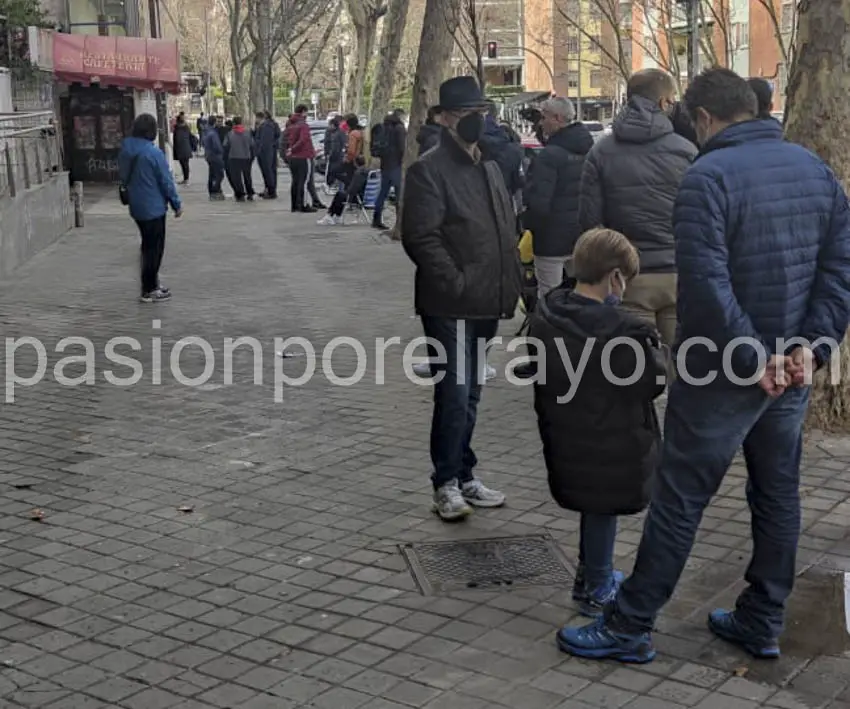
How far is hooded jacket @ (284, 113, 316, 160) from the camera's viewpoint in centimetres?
2211

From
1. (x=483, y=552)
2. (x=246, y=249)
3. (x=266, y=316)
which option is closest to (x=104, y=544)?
(x=483, y=552)

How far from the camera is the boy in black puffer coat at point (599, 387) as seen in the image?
4242 mm

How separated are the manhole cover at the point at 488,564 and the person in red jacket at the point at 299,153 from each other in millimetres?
17274

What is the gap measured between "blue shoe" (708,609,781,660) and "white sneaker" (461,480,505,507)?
1655 millimetres

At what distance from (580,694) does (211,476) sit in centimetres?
315

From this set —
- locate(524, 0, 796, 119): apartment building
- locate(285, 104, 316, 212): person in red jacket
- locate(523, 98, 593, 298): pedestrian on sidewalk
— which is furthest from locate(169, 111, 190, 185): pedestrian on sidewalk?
locate(523, 98, 593, 298): pedestrian on sidewalk

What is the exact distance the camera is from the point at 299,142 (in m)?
22.1

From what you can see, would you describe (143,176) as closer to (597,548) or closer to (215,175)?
(597,548)

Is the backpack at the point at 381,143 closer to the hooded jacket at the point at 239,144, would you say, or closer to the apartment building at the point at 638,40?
the hooded jacket at the point at 239,144

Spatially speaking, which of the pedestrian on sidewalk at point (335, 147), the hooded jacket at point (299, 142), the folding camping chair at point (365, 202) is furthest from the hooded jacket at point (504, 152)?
the pedestrian on sidewalk at point (335, 147)

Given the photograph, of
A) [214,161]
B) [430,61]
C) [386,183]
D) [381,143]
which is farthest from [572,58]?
[430,61]

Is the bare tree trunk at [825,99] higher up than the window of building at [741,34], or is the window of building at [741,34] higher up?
the window of building at [741,34]

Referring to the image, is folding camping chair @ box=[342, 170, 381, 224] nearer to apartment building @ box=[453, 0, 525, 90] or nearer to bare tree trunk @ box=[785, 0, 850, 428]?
apartment building @ box=[453, 0, 525, 90]

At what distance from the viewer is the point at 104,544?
5.66 meters
